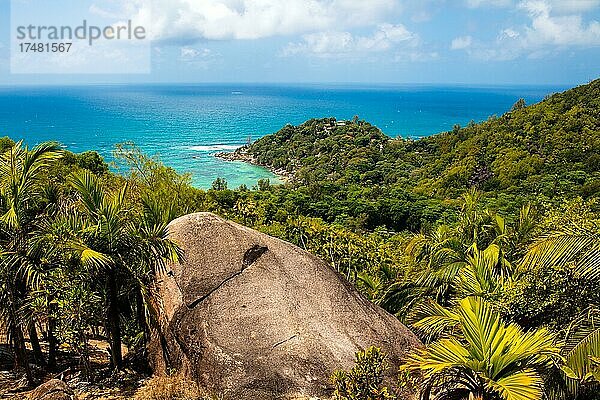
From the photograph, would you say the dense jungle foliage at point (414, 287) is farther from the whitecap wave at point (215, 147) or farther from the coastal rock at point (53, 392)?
the whitecap wave at point (215, 147)

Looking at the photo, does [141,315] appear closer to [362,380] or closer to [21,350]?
[21,350]

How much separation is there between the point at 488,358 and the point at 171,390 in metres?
5.00

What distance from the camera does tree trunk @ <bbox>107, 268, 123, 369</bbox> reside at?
8352mm

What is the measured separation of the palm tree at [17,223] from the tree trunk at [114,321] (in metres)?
1.15

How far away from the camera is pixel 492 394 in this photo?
218 inches

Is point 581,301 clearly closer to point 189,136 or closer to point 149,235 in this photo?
point 149,235

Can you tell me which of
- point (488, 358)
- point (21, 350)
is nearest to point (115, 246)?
point (21, 350)

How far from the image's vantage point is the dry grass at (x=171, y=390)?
8.09m

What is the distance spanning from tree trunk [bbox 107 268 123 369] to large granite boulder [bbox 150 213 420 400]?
0.70 metres

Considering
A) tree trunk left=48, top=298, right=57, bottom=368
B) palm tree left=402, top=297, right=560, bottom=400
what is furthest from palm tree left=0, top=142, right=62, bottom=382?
palm tree left=402, top=297, right=560, bottom=400

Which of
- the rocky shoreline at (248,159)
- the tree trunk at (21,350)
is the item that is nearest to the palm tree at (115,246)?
the tree trunk at (21,350)

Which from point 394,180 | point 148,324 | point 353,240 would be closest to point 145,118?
point 394,180

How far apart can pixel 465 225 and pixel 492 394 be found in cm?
647

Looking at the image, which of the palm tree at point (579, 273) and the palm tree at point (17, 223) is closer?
the palm tree at point (579, 273)
